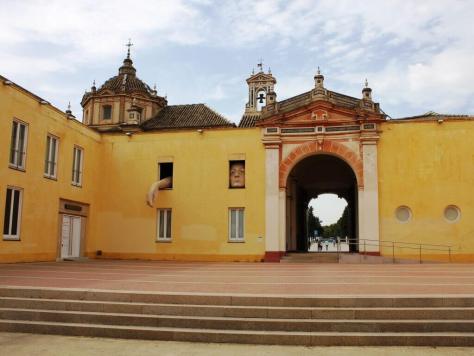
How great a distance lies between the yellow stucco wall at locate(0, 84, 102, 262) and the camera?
61.8ft

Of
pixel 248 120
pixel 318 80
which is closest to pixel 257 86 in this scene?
pixel 248 120

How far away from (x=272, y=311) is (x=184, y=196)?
1621cm

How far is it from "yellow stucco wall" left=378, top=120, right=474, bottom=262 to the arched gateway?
0.71 meters

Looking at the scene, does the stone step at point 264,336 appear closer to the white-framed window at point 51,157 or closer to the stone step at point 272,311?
the stone step at point 272,311

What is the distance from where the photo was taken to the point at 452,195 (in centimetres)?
2233

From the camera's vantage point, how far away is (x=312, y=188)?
35.0 meters

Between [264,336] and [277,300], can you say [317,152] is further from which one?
[264,336]

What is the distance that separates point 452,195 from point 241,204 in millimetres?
9809

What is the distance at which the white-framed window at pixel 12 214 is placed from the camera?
18.8 metres

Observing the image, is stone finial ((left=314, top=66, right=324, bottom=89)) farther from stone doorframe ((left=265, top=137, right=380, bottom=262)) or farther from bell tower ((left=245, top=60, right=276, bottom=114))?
bell tower ((left=245, top=60, right=276, bottom=114))

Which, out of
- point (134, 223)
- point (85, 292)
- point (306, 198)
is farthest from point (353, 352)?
point (306, 198)

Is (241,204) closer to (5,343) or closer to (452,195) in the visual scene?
(452,195)

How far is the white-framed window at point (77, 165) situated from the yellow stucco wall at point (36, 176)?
11.8 inches

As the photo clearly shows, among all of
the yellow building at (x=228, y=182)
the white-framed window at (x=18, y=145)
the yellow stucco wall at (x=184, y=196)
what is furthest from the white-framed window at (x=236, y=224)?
the white-framed window at (x=18, y=145)
